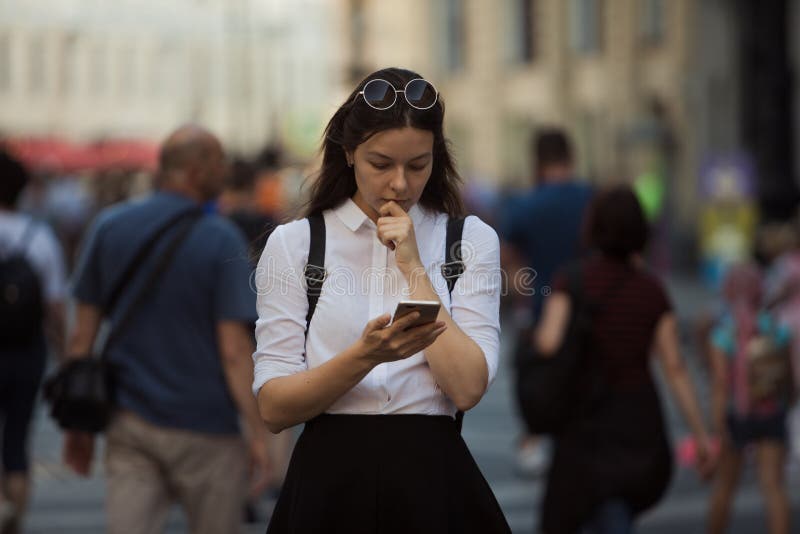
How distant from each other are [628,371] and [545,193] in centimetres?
359

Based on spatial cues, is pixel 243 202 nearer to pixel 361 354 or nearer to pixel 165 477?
pixel 165 477

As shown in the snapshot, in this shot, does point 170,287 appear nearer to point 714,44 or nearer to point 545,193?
point 545,193

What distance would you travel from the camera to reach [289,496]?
3479 millimetres

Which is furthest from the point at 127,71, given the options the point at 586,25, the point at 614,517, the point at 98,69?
the point at 614,517

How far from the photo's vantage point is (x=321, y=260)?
136 inches

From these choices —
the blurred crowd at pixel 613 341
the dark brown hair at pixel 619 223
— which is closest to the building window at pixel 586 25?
the blurred crowd at pixel 613 341

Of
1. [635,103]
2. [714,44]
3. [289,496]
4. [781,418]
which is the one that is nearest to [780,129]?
[714,44]

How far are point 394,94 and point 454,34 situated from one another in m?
40.7

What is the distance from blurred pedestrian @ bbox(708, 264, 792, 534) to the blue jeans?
1.67 meters

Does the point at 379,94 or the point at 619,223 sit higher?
the point at 379,94

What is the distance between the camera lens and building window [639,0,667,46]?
32.2 metres

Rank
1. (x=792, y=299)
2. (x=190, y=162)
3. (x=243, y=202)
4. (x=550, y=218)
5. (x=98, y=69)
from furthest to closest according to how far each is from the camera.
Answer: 1. (x=98, y=69)
2. (x=792, y=299)
3. (x=243, y=202)
4. (x=550, y=218)
5. (x=190, y=162)

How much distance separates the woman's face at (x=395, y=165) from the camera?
334 centimetres

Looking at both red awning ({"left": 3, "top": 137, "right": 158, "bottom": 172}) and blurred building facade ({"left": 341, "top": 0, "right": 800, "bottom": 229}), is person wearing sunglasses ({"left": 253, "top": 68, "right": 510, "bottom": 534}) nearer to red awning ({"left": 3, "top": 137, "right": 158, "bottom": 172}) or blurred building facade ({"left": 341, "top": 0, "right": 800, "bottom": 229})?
blurred building facade ({"left": 341, "top": 0, "right": 800, "bottom": 229})
